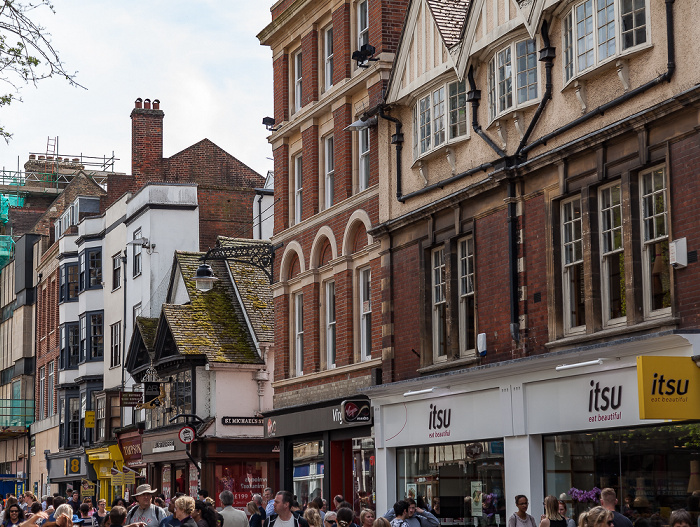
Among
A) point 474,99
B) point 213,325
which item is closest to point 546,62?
point 474,99

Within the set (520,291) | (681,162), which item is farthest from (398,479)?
(681,162)

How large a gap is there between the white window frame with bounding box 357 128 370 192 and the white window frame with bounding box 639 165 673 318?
10.2 metres

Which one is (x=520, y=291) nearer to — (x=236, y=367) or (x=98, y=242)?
(x=236, y=367)

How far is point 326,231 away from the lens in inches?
1118

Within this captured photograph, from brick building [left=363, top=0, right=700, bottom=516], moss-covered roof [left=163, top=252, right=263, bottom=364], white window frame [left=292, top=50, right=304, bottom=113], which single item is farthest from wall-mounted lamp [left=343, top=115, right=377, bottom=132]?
moss-covered roof [left=163, top=252, right=263, bottom=364]

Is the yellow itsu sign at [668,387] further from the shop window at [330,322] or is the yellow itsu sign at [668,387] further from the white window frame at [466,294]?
the shop window at [330,322]

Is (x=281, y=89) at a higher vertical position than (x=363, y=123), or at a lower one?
higher

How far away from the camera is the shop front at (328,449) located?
25750 mm

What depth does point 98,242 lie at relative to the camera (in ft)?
167

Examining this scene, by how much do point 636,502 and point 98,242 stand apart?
36963 mm

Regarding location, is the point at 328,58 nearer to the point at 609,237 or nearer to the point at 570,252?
the point at 570,252

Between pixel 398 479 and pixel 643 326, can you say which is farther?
pixel 398 479

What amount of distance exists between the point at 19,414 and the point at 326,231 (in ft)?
128

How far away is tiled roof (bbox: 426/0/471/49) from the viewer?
2326cm
